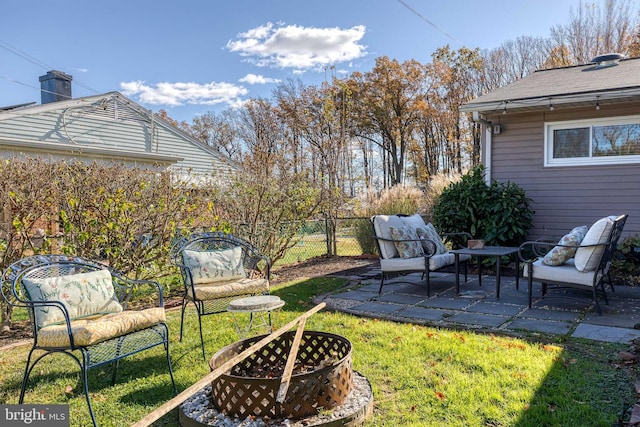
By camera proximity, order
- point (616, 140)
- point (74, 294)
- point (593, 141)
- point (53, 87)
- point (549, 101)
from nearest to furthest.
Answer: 1. point (74, 294)
2. point (549, 101)
3. point (616, 140)
4. point (593, 141)
5. point (53, 87)

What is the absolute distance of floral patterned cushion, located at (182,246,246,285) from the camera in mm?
4125

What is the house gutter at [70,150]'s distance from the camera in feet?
29.9

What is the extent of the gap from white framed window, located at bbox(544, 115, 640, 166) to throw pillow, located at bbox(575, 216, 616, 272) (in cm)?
276

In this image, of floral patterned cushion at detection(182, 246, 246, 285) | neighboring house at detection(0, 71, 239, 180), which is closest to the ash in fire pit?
floral patterned cushion at detection(182, 246, 246, 285)

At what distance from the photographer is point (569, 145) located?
6.80 m

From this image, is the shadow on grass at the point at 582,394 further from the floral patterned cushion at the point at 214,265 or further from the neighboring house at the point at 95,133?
the neighboring house at the point at 95,133

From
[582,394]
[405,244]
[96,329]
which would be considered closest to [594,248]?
[405,244]

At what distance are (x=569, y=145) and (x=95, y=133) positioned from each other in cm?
1043

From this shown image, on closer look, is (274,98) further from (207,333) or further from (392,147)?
(207,333)

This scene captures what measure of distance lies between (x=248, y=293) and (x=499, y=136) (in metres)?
5.26

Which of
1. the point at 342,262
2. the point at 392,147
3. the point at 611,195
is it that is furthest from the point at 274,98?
the point at 611,195

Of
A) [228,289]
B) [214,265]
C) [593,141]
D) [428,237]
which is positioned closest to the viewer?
[228,289]

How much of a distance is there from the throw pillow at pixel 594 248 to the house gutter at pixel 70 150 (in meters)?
7.78

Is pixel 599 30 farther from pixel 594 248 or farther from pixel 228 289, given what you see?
pixel 228 289
